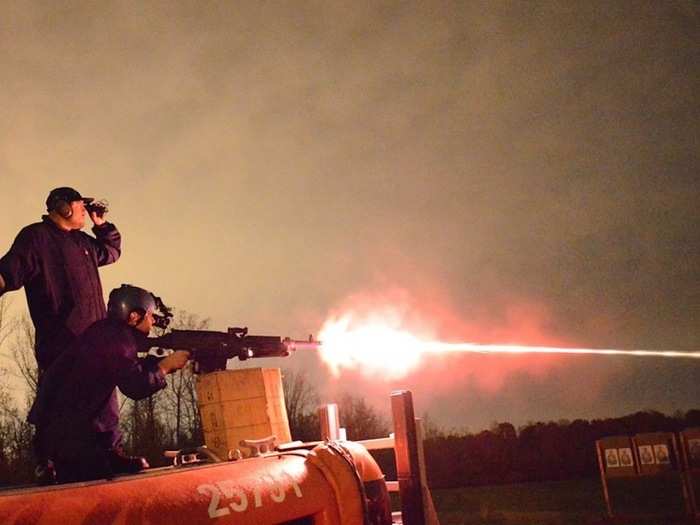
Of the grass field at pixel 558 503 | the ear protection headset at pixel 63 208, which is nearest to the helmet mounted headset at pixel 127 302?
the ear protection headset at pixel 63 208

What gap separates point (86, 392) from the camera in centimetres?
430

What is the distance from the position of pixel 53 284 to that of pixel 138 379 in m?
1.47

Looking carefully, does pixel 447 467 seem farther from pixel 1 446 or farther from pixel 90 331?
pixel 90 331

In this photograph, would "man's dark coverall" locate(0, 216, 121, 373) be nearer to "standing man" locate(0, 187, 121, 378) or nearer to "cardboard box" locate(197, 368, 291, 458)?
"standing man" locate(0, 187, 121, 378)

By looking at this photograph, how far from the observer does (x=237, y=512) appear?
3.71m

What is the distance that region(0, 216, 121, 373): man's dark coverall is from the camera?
528 centimetres

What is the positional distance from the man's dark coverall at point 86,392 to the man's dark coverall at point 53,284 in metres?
1.05

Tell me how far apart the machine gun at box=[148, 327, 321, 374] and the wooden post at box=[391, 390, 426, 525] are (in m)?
1.46

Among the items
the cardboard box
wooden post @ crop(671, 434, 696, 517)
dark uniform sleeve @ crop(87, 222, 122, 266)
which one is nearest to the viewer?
the cardboard box

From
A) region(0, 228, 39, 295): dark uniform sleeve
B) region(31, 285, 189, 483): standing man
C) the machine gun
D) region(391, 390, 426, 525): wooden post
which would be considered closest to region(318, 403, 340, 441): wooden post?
the machine gun

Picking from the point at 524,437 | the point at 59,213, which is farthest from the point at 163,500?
the point at 524,437

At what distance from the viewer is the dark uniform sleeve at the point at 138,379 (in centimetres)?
449

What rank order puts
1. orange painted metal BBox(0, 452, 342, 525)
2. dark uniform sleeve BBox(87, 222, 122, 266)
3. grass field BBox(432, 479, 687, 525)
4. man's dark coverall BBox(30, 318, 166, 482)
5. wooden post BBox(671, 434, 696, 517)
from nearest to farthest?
orange painted metal BBox(0, 452, 342, 525), man's dark coverall BBox(30, 318, 166, 482), dark uniform sleeve BBox(87, 222, 122, 266), wooden post BBox(671, 434, 696, 517), grass field BBox(432, 479, 687, 525)

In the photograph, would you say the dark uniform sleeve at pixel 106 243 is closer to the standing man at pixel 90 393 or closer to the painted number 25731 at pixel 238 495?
the standing man at pixel 90 393
